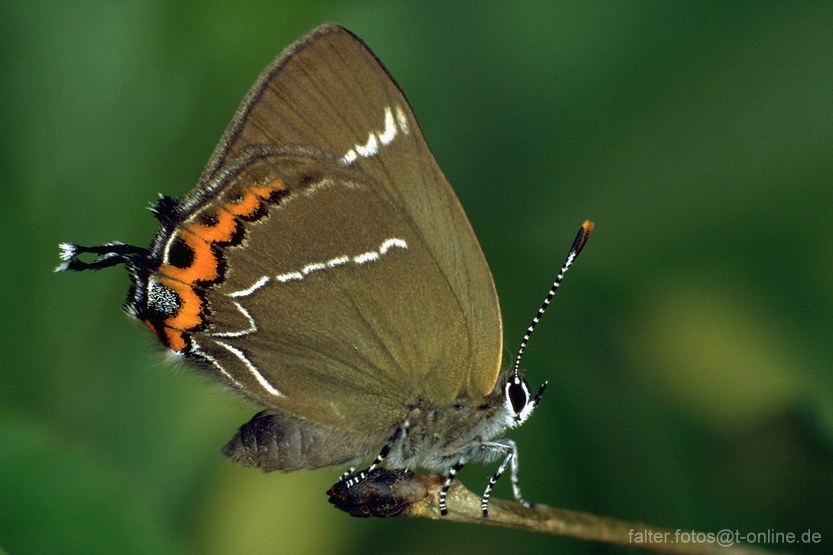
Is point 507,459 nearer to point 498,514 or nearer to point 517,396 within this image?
point 517,396

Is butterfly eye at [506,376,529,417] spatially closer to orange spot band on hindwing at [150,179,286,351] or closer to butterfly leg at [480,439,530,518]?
butterfly leg at [480,439,530,518]

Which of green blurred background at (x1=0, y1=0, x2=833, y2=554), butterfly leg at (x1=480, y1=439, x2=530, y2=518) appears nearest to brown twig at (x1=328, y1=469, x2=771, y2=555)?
butterfly leg at (x1=480, y1=439, x2=530, y2=518)

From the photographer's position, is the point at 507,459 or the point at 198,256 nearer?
the point at 198,256

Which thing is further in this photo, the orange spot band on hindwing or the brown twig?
the orange spot band on hindwing

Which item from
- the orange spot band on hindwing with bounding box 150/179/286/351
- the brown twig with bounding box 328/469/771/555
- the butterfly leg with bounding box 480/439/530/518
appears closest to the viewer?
the brown twig with bounding box 328/469/771/555

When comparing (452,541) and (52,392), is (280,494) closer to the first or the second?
(452,541)

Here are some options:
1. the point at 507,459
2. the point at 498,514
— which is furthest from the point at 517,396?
the point at 498,514

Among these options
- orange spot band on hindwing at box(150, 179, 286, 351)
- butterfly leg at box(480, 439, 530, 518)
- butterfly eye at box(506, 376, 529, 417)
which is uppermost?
orange spot band on hindwing at box(150, 179, 286, 351)

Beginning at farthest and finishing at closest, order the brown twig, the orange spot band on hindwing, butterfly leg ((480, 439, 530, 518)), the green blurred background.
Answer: the green blurred background < butterfly leg ((480, 439, 530, 518)) < the orange spot band on hindwing < the brown twig
